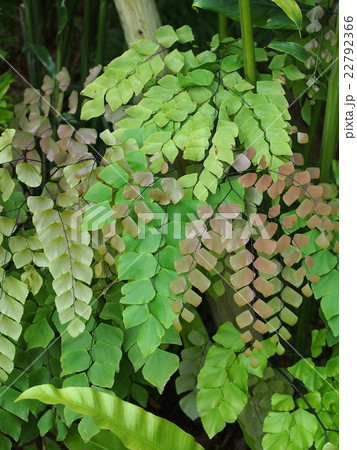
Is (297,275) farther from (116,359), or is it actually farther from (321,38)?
(321,38)

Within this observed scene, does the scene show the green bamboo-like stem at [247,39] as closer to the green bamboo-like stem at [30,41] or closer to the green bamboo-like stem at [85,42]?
the green bamboo-like stem at [85,42]

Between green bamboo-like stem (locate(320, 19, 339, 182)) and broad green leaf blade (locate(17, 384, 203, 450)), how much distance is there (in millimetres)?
461

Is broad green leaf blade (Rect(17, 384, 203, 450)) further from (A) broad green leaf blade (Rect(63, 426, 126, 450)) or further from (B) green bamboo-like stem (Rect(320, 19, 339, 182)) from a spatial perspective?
(B) green bamboo-like stem (Rect(320, 19, 339, 182))

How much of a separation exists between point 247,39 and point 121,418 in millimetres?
549

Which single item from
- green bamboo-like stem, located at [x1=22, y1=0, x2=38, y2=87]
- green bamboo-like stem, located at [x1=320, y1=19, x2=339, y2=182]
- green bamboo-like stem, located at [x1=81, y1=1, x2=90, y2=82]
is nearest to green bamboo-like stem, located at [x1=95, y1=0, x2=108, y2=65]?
green bamboo-like stem, located at [x1=81, y1=1, x2=90, y2=82]

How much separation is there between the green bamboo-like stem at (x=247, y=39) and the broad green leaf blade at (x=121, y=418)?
0.49 metres

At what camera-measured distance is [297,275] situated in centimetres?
72

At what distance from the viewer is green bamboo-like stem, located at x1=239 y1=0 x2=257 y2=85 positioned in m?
0.75

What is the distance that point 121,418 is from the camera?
70cm

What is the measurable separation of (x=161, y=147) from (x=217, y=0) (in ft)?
0.83

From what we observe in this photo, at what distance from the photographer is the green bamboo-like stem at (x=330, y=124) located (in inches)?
32.3

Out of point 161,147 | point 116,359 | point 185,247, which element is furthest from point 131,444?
point 161,147

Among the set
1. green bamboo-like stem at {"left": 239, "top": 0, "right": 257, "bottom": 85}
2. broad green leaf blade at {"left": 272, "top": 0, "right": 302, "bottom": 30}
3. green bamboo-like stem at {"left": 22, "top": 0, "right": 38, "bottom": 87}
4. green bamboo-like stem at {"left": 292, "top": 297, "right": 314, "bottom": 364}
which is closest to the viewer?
broad green leaf blade at {"left": 272, "top": 0, "right": 302, "bottom": 30}

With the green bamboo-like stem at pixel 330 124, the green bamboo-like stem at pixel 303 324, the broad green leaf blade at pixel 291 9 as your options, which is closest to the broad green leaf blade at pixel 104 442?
the green bamboo-like stem at pixel 303 324
